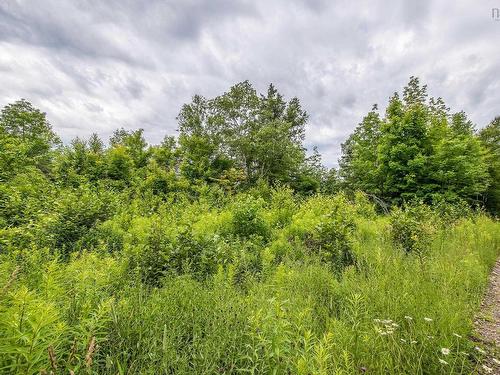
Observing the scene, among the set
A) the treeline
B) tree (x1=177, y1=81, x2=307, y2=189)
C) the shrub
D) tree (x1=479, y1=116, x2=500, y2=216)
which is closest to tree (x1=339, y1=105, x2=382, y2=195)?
the treeline

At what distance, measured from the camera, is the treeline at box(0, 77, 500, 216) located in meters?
14.4

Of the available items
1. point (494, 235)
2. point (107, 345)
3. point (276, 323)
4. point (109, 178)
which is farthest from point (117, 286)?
point (109, 178)

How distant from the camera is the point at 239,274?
13.4 ft

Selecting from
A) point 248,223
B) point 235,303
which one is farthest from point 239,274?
point 248,223

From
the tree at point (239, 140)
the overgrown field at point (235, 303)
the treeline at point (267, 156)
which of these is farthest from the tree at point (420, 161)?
the overgrown field at point (235, 303)

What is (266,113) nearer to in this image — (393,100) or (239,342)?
(393,100)

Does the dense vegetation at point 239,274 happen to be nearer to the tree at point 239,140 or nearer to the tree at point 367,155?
the tree at point 367,155

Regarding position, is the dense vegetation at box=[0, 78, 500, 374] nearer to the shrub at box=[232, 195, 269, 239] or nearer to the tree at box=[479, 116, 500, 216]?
the shrub at box=[232, 195, 269, 239]

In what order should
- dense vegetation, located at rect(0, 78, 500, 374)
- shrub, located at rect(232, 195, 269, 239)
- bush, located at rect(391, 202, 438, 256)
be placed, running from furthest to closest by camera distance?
shrub, located at rect(232, 195, 269, 239) < bush, located at rect(391, 202, 438, 256) < dense vegetation, located at rect(0, 78, 500, 374)

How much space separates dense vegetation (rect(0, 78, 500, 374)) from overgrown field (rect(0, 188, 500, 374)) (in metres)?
0.02

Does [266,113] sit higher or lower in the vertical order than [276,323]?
higher

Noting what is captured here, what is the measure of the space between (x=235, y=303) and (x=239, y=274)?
158 cm

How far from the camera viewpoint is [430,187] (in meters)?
15.4

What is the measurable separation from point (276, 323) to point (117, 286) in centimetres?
240
